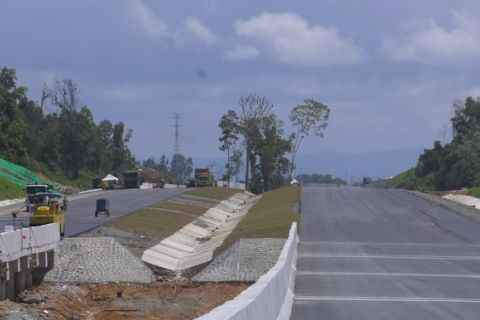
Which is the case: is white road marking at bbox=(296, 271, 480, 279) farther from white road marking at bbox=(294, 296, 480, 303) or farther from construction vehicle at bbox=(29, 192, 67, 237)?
construction vehicle at bbox=(29, 192, 67, 237)

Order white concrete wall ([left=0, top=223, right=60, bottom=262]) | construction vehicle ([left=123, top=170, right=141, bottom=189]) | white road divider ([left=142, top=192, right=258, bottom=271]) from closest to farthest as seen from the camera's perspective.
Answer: white concrete wall ([left=0, top=223, right=60, bottom=262])
white road divider ([left=142, top=192, right=258, bottom=271])
construction vehicle ([left=123, top=170, right=141, bottom=189])

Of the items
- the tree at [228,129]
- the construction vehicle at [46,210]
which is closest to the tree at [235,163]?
the tree at [228,129]

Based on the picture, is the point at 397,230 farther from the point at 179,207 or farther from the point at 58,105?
the point at 58,105

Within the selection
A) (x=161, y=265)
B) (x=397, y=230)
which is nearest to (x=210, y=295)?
(x=161, y=265)

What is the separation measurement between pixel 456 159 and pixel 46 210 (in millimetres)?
75395

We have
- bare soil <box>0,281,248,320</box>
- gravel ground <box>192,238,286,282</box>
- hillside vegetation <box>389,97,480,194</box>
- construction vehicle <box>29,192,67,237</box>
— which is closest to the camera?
bare soil <box>0,281,248,320</box>

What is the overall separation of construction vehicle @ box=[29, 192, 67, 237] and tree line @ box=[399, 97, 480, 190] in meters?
66.7

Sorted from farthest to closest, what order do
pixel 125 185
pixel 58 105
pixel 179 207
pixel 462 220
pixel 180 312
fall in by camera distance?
pixel 58 105, pixel 125 185, pixel 179 207, pixel 462 220, pixel 180 312

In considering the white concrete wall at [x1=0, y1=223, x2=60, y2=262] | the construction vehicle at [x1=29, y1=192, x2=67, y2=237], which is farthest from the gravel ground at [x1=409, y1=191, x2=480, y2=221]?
the white concrete wall at [x1=0, y1=223, x2=60, y2=262]

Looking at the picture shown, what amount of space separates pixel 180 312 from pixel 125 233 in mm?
25891

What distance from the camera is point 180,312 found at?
24.0 metres

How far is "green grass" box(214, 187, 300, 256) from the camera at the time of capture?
48344 mm

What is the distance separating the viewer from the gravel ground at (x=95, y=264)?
33594 millimetres

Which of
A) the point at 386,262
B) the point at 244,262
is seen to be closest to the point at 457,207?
the point at 386,262
